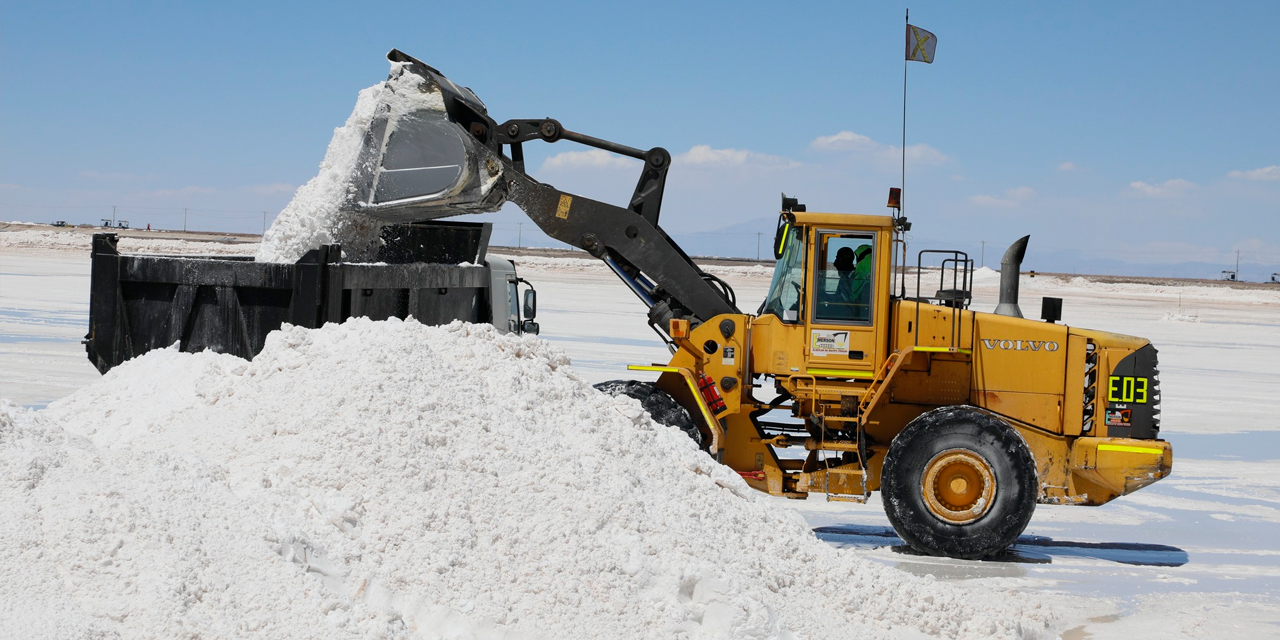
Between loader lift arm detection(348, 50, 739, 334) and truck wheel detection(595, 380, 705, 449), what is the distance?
0.78 metres

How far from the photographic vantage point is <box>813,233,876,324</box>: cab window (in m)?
8.76

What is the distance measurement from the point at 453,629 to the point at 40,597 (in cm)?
159

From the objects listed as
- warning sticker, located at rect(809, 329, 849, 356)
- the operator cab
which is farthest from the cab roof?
warning sticker, located at rect(809, 329, 849, 356)

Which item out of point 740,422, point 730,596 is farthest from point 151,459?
point 740,422

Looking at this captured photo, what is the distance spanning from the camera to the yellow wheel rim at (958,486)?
823 centimetres

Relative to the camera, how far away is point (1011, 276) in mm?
9031

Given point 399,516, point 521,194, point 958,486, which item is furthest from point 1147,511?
point 399,516

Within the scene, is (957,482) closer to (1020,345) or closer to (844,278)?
(1020,345)

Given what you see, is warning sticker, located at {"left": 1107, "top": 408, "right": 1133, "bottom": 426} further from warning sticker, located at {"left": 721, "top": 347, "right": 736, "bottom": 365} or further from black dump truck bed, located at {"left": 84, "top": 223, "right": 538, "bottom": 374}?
black dump truck bed, located at {"left": 84, "top": 223, "right": 538, "bottom": 374}

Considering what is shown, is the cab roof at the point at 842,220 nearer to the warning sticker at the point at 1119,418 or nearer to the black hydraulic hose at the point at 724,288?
the black hydraulic hose at the point at 724,288

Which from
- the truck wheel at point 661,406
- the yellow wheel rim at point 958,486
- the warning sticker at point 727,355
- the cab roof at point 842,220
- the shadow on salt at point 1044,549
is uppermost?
the cab roof at point 842,220

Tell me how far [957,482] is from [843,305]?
161 centimetres

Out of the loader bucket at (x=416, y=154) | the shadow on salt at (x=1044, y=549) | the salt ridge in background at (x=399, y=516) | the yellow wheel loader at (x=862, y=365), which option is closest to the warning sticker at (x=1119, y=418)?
the yellow wheel loader at (x=862, y=365)

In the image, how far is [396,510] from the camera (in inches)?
208
